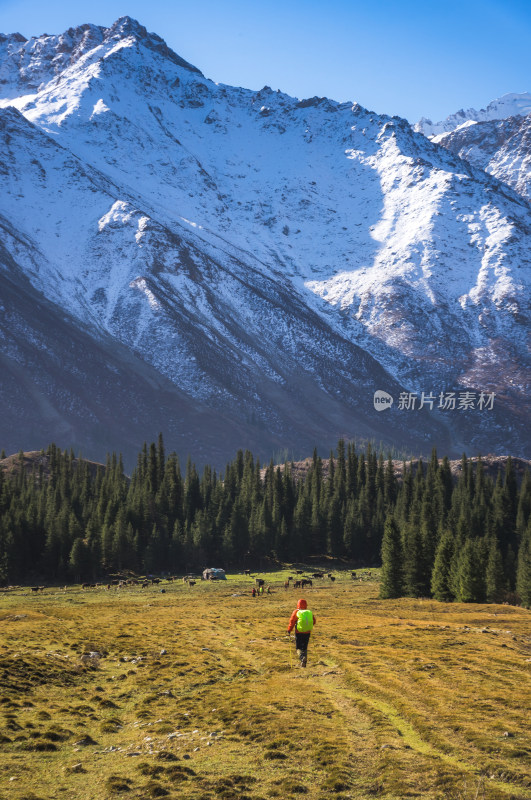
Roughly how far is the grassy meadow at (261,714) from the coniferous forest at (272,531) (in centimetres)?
5122

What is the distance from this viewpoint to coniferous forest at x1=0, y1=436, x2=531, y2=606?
10531 centimetres

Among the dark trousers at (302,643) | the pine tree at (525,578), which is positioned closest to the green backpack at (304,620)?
the dark trousers at (302,643)

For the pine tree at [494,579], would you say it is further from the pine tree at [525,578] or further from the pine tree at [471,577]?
the pine tree at [471,577]

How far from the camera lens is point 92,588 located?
12125cm

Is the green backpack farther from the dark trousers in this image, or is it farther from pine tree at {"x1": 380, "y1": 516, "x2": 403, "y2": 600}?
pine tree at {"x1": 380, "y1": 516, "x2": 403, "y2": 600}

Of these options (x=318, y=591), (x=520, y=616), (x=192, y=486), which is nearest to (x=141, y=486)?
(x=192, y=486)

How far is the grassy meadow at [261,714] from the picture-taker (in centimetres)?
2036

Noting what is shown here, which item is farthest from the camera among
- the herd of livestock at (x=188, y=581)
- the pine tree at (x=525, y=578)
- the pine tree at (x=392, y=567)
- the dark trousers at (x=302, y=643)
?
the herd of livestock at (x=188, y=581)

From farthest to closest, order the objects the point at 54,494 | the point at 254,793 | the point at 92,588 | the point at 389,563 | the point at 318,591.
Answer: the point at 54,494 < the point at 92,588 < the point at 318,591 < the point at 389,563 < the point at 254,793

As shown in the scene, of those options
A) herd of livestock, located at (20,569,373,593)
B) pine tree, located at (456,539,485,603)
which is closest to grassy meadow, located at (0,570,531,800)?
pine tree, located at (456,539,485,603)

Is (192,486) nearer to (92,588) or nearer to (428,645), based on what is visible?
(92,588)

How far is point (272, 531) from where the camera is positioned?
557 ft

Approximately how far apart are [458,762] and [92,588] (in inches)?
4230

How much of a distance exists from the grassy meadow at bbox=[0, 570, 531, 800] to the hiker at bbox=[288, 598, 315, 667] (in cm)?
92
